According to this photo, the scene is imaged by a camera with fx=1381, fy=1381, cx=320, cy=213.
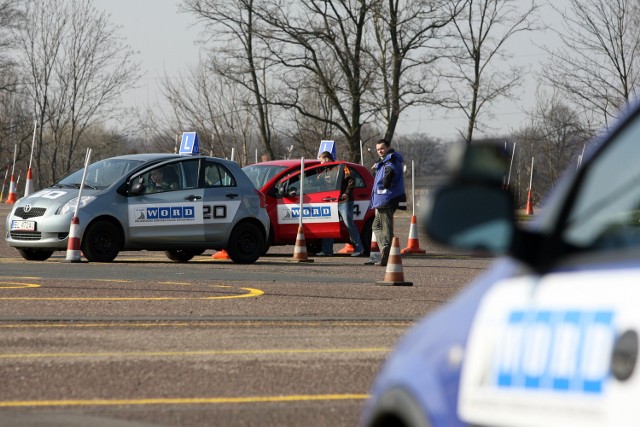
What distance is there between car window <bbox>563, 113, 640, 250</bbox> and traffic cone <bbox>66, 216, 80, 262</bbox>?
16.4 metres

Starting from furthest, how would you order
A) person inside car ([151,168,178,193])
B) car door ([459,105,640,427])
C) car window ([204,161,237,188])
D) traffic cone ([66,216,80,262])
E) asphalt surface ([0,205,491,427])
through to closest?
car window ([204,161,237,188]) → person inside car ([151,168,178,193]) → traffic cone ([66,216,80,262]) → asphalt surface ([0,205,491,427]) → car door ([459,105,640,427])

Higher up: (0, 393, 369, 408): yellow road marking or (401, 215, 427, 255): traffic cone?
(401, 215, 427, 255): traffic cone

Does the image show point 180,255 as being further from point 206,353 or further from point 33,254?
point 206,353

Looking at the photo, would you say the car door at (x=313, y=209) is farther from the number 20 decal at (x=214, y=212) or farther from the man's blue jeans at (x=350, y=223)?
the number 20 decal at (x=214, y=212)

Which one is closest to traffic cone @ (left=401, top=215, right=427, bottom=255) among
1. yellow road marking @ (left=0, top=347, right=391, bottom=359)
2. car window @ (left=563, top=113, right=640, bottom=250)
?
yellow road marking @ (left=0, top=347, right=391, bottom=359)

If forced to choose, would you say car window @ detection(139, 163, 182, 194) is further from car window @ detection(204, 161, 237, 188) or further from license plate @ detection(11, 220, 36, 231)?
license plate @ detection(11, 220, 36, 231)

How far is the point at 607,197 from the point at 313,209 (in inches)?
788

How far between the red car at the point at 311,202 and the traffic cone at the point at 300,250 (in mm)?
1120

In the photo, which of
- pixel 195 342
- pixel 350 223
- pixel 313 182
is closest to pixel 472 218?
pixel 195 342

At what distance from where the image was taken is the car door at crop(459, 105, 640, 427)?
2.42 m

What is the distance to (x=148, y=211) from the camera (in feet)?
64.4

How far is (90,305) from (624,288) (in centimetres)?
1050

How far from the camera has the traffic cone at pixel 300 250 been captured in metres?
21.3

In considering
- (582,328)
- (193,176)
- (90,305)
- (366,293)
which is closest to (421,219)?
(582,328)
